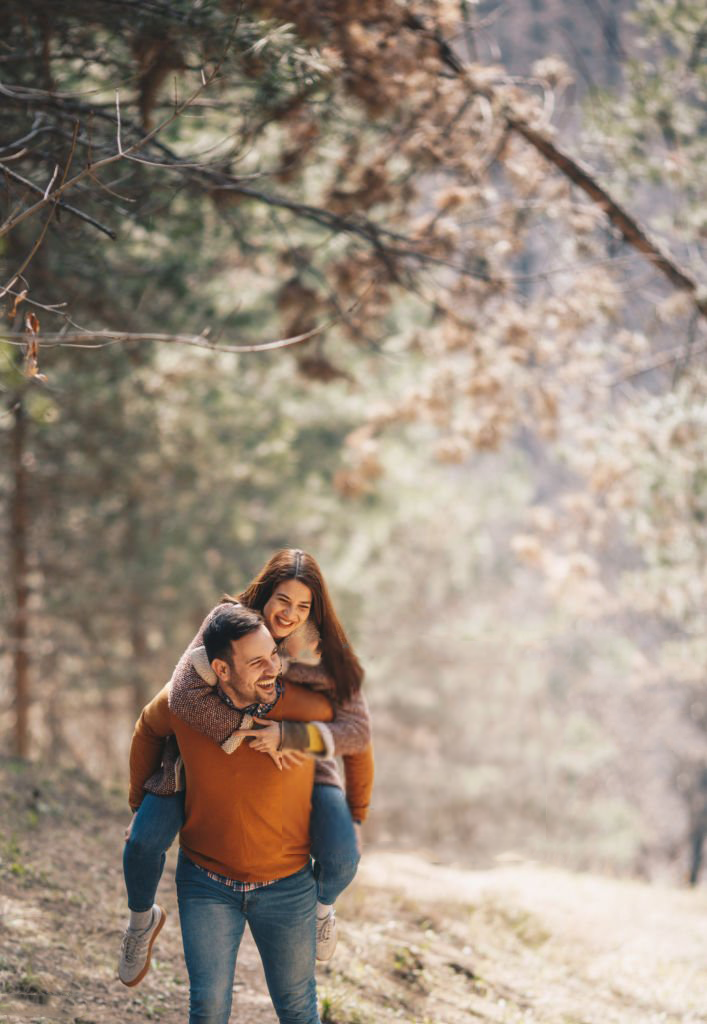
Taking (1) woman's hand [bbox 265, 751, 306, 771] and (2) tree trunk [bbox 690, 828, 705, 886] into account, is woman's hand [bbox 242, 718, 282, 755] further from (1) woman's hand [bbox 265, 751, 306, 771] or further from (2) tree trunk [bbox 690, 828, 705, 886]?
(2) tree trunk [bbox 690, 828, 705, 886]

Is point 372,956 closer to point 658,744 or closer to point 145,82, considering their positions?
point 145,82

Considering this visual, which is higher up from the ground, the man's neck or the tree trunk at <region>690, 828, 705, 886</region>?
the man's neck

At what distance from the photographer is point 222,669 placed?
262cm

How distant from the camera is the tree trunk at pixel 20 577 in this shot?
10.2 meters

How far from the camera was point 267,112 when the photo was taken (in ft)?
18.9

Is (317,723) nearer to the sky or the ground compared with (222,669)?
nearer to the ground

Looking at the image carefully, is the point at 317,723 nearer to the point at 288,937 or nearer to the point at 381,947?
the point at 288,937

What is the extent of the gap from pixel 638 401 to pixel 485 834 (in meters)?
17.8

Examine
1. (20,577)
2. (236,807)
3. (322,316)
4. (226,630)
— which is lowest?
(20,577)

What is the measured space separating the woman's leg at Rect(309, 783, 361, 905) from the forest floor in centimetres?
140

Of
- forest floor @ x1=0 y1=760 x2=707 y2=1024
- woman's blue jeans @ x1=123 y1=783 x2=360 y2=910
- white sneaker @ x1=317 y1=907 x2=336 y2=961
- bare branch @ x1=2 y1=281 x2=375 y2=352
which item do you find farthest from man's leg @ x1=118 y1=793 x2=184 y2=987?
bare branch @ x1=2 y1=281 x2=375 y2=352

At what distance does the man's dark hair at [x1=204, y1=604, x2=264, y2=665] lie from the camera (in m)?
2.60

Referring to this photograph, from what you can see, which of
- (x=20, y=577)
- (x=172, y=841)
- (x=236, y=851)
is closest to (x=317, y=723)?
(x=236, y=851)

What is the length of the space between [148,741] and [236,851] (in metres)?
0.39
